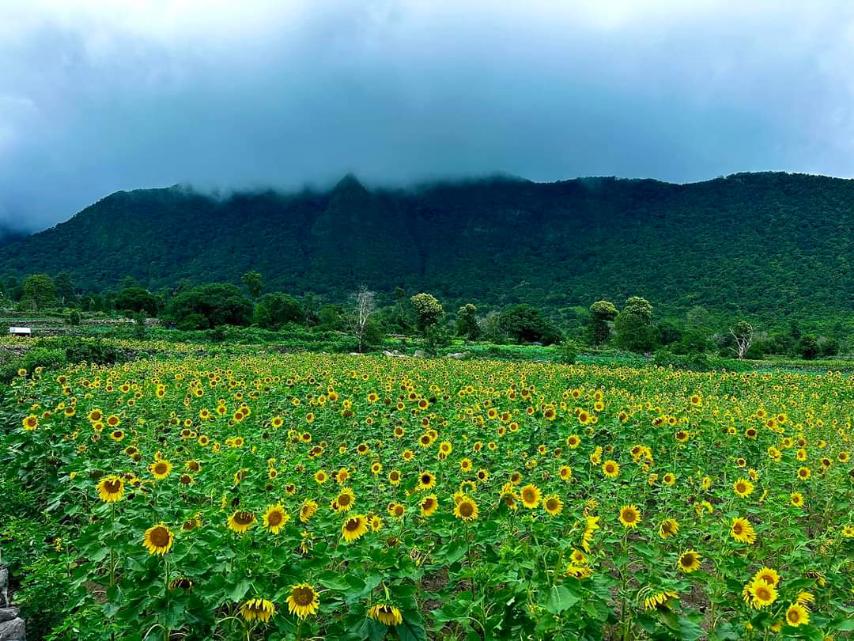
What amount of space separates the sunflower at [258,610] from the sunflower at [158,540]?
54 cm

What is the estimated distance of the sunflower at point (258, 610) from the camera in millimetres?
2354

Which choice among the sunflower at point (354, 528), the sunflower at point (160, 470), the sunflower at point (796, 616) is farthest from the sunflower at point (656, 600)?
the sunflower at point (160, 470)

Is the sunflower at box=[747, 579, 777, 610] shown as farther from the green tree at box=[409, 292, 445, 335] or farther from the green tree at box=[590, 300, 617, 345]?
the green tree at box=[409, 292, 445, 335]

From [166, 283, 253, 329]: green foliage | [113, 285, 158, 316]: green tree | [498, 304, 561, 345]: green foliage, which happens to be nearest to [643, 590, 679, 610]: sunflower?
[498, 304, 561, 345]: green foliage

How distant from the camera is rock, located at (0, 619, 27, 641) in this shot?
3.11 metres

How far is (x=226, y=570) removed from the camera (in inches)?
108

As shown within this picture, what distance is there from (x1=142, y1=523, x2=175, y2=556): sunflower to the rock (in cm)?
135

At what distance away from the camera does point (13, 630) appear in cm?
315

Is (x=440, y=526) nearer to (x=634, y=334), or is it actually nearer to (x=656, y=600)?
(x=656, y=600)

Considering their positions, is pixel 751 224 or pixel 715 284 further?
pixel 751 224

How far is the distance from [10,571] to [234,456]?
2.17m

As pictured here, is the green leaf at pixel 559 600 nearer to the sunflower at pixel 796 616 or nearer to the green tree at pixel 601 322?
the sunflower at pixel 796 616

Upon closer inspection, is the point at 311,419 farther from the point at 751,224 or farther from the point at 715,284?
the point at 751,224

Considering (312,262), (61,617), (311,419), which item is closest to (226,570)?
(61,617)
